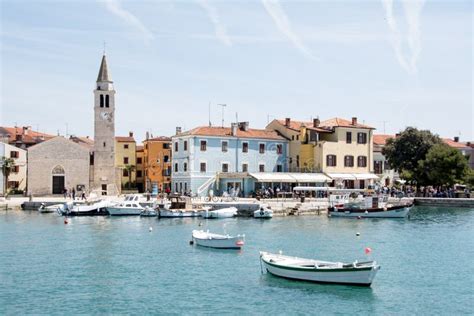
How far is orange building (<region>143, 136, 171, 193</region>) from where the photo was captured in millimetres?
82875

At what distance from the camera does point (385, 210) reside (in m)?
58.6

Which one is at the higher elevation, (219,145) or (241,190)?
(219,145)

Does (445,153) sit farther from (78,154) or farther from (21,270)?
(21,270)

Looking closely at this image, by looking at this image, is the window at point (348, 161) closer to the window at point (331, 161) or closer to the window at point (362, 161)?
the window at point (362, 161)

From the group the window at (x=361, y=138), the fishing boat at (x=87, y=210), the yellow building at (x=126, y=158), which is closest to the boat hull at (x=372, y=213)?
the window at (x=361, y=138)

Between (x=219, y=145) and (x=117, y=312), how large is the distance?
48.3 m

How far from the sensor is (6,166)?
73.8m

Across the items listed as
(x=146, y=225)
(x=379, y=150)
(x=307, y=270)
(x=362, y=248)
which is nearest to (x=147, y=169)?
(x=379, y=150)

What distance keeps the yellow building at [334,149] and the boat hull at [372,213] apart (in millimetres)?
14187

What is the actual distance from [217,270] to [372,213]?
101 ft

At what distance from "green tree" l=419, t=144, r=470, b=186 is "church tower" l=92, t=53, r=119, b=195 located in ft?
119

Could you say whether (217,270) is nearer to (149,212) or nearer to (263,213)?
(263,213)

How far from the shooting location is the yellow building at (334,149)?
74500 mm

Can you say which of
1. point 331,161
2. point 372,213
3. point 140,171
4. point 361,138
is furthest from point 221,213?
point 140,171
